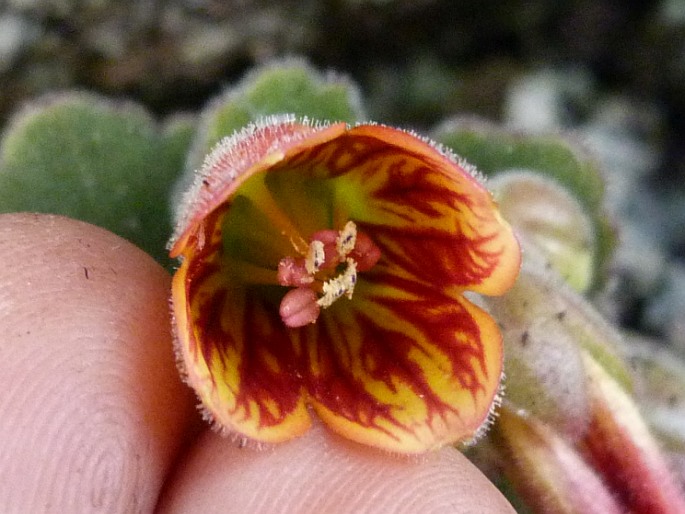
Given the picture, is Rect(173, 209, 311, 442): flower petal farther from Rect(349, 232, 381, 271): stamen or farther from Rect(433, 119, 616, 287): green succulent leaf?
Rect(433, 119, 616, 287): green succulent leaf

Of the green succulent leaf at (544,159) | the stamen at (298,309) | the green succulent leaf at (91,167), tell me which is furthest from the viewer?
the green succulent leaf at (544,159)

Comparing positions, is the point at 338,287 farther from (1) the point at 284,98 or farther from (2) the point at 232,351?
(1) the point at 284,98

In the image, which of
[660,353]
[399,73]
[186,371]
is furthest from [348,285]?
[399,73]

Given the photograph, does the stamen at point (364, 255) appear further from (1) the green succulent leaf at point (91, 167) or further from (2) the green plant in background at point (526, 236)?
(1) the green succulent leaf at point (91, 167)

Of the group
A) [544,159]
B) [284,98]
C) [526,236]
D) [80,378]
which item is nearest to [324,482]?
[80,378]

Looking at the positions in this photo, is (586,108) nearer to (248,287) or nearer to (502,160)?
(502,160)

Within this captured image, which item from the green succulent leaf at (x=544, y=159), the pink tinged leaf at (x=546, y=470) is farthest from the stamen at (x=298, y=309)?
the green succulent leaf at (x=544, y=159)

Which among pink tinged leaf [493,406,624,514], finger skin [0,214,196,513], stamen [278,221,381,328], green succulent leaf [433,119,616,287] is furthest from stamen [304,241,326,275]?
green succulent leaf [433,119,616,287]
